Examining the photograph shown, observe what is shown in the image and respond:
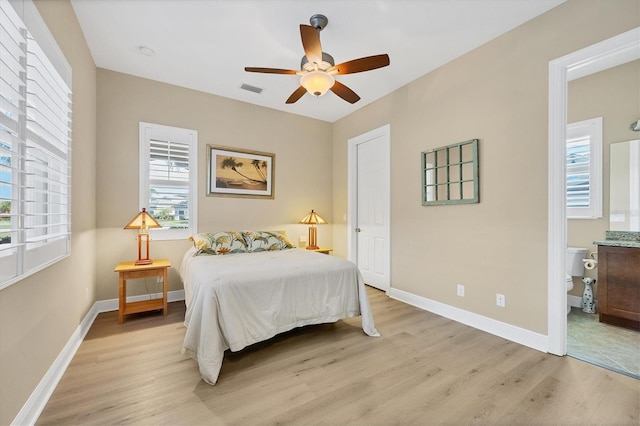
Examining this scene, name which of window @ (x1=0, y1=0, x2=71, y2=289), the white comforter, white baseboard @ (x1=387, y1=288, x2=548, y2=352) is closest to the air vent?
window @ (x1=0, y1=0, x2=71, y2=289)

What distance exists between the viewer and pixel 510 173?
262 centimetres

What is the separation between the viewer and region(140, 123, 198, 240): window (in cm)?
358

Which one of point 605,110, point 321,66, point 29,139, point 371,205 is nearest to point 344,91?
point 321,66

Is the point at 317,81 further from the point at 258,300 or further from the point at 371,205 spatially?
the point at 371,205

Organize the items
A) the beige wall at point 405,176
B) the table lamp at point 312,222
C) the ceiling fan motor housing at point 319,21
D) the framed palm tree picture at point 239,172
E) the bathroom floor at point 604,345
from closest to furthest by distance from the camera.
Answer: the beige wall at point 405,176
the bathroom floor at point 604,345
the ceiling fan motor housing at point 319,21
the framed palm tree picture at point 239,172
the table lamp at point 312,222

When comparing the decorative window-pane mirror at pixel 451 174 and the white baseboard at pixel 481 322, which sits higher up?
the decorative window-pane mirror at pixel 451 174

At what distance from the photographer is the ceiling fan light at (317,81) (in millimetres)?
2363

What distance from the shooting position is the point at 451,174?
3.15 metres

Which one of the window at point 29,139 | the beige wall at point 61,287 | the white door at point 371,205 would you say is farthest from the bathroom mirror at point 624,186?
the beige wall at point 61,287

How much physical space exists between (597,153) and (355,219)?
3174 mm

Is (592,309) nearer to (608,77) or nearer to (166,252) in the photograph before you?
(608,77)

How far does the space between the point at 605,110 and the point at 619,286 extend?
2.02 m

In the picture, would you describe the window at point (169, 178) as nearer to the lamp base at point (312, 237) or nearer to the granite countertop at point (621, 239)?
the lamp base at point (312, 237)

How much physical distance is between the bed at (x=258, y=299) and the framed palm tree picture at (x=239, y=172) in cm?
131
